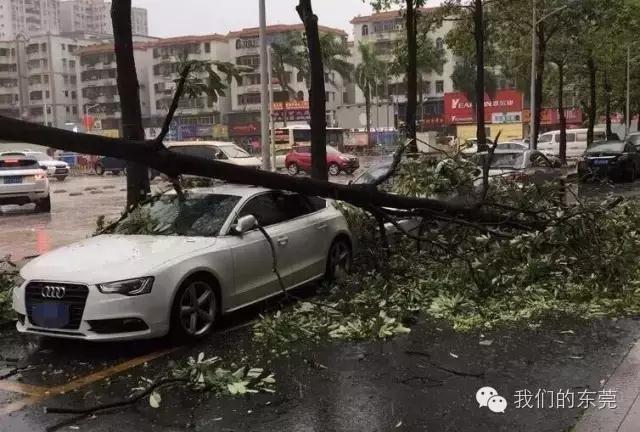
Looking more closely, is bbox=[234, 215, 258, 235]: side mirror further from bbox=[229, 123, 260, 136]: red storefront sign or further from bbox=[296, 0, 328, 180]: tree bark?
bbox=[229, 123, 260, 136]: red storefront sign

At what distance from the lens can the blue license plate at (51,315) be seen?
5793mm

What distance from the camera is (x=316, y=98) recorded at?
12.1m

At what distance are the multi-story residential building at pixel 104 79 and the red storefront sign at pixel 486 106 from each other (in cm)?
4383

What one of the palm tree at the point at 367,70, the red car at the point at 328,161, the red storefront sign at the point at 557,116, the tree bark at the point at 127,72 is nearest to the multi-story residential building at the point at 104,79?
the palm tree at the point at 367,70

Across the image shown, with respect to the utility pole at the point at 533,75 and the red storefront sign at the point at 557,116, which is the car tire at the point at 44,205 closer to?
the utility pole at the point at 533,75

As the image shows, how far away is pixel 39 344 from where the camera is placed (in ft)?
21.1

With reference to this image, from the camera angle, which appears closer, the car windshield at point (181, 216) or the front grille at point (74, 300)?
the front grille at point (74, 300)

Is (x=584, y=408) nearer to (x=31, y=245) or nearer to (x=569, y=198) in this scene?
(x=569, y=198)

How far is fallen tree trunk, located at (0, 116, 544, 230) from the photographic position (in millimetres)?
4418

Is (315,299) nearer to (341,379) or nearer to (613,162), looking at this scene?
(341,379)

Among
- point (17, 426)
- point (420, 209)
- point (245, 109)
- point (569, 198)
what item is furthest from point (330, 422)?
point (245, 109)

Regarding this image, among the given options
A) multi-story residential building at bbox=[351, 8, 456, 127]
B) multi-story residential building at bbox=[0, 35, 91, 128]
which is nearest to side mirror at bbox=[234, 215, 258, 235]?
multi-story residential building at bbox=[351, 8, 456, 127]

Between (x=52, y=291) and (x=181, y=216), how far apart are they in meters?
1.62

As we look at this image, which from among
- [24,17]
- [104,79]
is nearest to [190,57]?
[104,79]
